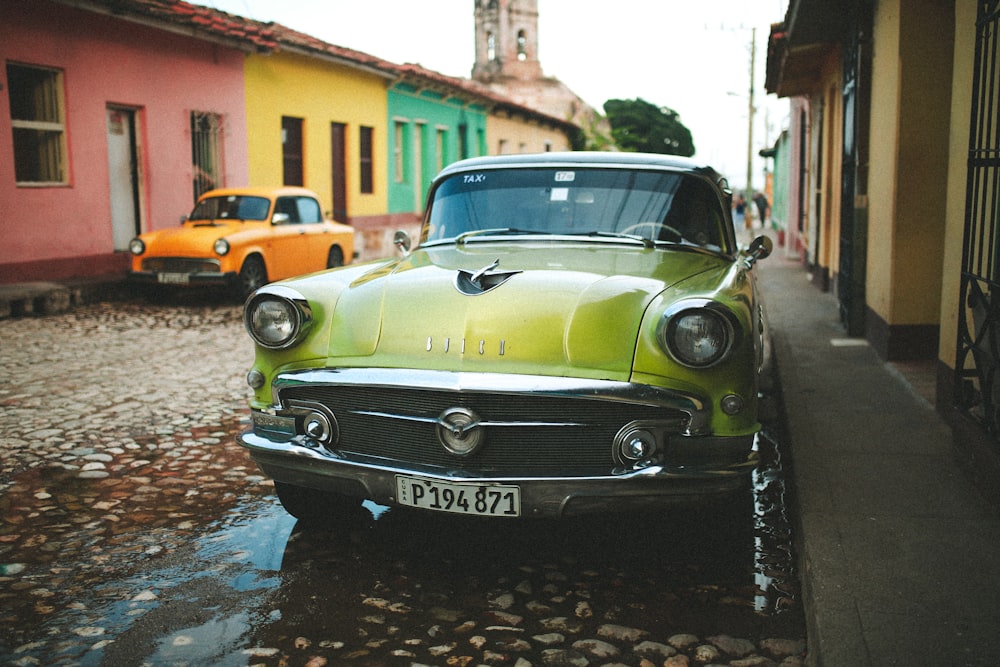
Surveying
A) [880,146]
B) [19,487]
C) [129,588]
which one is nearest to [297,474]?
[129,588]

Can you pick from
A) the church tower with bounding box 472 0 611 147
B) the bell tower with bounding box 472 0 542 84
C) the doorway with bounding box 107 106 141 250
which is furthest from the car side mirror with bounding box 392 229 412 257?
the bell tower with bounding box 472 0 542 84

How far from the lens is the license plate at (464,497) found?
3.23 meters

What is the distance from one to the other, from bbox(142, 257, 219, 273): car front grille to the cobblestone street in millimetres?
6708

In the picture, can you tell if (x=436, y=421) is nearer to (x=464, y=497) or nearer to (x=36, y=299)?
(x=464, y=497)

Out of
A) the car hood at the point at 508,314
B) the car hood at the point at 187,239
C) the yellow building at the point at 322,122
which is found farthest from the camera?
the yellow building at the point at 322,122

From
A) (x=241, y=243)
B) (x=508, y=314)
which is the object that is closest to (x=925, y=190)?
(x=508, y=314)

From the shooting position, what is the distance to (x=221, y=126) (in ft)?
54.9

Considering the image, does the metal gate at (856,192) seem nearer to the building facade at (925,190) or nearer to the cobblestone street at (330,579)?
the building facade at (925,190)

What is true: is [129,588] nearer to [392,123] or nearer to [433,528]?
[433,528]

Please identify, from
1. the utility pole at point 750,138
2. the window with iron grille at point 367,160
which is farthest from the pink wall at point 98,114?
the utility pole at point 750,138

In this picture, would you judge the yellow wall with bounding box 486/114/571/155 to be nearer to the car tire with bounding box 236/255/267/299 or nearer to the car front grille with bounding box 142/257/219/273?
the car tire with bounding box 236/255/267/299

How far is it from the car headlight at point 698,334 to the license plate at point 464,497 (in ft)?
2.36

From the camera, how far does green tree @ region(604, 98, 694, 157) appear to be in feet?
225

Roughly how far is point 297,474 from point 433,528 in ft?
2.39
